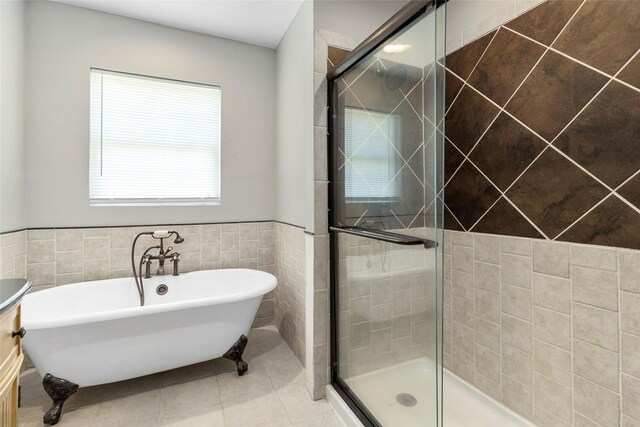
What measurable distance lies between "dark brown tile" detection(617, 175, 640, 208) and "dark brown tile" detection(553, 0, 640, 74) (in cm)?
46

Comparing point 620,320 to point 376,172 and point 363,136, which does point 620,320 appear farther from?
point 363,136

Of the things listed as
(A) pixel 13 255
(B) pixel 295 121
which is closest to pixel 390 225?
(B) pixel 295 121

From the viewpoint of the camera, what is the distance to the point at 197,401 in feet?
5.97

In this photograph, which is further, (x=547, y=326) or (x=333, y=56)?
(x=333, y=56)

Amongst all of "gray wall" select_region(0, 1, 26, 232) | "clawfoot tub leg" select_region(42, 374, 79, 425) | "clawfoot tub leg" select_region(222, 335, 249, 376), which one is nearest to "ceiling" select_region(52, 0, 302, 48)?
"gray wall" select_region(0, 1, 26, 232)

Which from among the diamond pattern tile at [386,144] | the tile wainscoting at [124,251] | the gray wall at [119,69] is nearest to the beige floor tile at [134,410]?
the tile wainscoting at [124,251]

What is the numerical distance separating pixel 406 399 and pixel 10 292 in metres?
1.62

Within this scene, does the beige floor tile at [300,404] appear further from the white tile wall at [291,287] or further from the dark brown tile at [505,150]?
the dark brown tile at [505,150]

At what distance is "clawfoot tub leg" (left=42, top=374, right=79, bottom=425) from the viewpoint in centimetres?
160

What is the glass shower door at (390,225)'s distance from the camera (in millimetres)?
1124

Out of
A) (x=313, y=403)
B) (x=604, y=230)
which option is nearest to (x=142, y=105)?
(x=313, y=403)

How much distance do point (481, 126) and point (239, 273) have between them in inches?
83.7

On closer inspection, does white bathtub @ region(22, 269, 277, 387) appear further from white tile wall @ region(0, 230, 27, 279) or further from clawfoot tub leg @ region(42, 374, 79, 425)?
white tile wall @ region(0, 230, 27, 279)

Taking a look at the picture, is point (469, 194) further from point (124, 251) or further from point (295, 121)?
point (124, 251)
